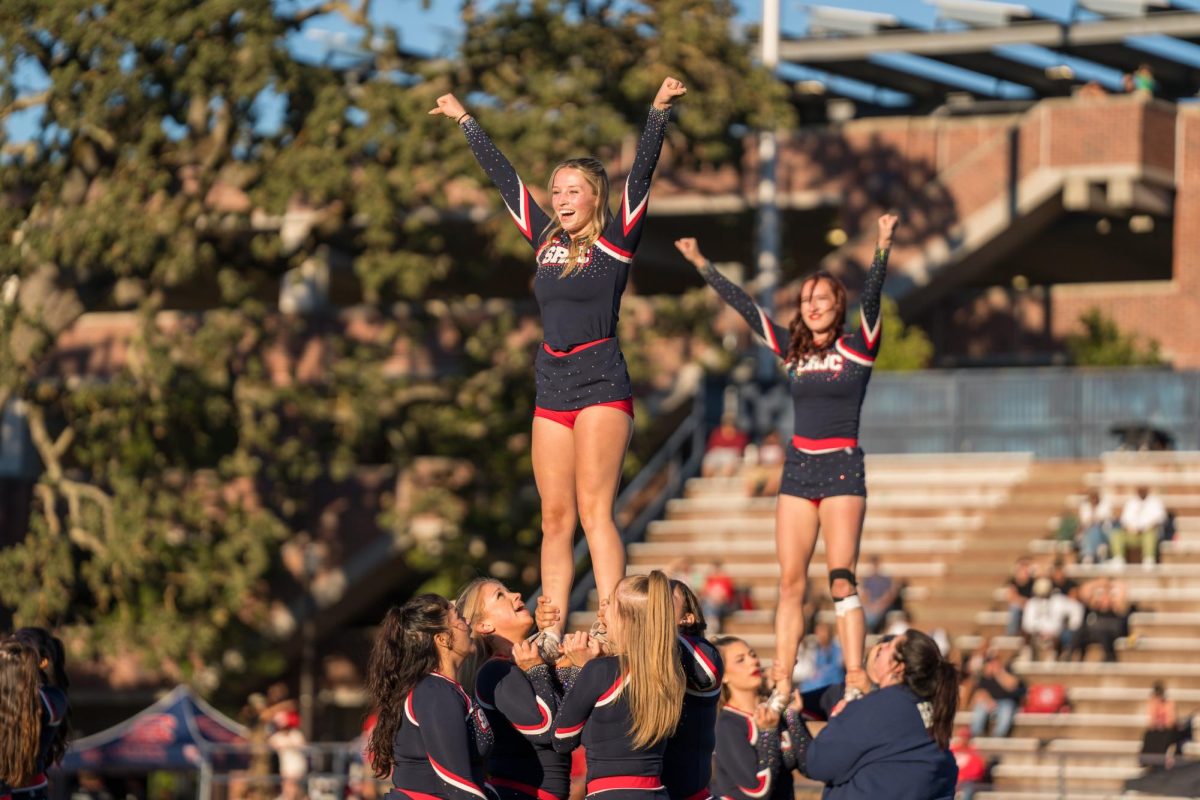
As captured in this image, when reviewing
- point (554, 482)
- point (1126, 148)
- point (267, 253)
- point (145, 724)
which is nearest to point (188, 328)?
point (267, 253)

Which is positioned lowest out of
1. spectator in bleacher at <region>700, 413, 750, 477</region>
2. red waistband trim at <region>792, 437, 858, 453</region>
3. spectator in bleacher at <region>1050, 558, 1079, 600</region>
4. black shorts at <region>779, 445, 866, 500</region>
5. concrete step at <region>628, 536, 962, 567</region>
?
concrete step at <region>628, 536, 962, 567</region>

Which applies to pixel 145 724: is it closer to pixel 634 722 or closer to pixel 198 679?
pixel 198 679

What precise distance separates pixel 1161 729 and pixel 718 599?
6.15 meters

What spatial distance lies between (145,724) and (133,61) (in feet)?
27.3

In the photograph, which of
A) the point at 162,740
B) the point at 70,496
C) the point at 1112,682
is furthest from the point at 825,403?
the point at 70,496

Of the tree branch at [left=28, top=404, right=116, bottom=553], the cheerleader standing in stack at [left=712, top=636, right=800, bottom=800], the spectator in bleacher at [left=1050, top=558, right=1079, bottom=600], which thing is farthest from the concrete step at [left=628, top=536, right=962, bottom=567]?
the cheerleader standing in stack at [left=712, top=636, right=800, bottom=800]

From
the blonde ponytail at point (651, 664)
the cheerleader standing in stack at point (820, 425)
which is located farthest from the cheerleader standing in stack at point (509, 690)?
the cheerleader standing in stack at point (820, 425)

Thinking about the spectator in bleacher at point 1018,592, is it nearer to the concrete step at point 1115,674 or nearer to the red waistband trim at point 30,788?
the concrete step at point 1115,674

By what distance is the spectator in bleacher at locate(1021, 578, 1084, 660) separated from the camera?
22.2m

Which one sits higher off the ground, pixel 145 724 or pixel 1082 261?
pixel 1082 261

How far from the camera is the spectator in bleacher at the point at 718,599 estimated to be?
24.2m

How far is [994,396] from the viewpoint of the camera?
100 feet

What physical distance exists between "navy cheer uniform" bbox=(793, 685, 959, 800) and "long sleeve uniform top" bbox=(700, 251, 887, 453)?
7.53 feet

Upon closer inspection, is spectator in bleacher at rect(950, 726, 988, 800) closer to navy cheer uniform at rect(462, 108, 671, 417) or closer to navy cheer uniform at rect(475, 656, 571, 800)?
navy cheer uniform at rect(462, 108, 671, 417)
